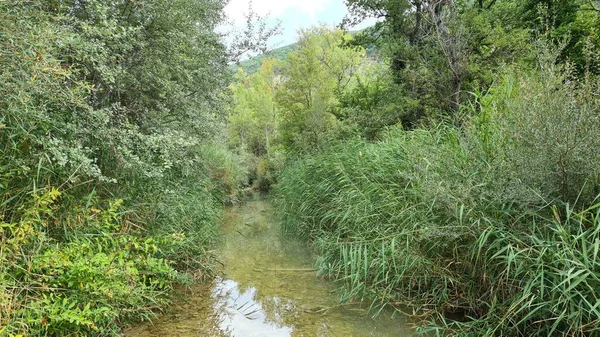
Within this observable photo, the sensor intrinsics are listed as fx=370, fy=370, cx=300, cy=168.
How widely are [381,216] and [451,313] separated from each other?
1.49 meters

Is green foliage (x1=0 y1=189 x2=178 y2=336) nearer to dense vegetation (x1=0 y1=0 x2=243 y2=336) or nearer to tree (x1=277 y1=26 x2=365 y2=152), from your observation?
dense vegetation (x1=0 y1=0 x2=243 y2=336)

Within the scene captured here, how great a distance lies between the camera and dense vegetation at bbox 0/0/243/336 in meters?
2.85

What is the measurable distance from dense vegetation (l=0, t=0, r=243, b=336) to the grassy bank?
2.59 meters

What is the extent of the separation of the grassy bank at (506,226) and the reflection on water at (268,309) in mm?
349

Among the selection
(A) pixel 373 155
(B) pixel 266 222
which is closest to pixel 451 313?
(A) pixel 373 155

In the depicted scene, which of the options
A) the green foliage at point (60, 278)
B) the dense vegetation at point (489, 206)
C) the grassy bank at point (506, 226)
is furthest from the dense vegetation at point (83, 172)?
the grassy bank at point (506, 226)

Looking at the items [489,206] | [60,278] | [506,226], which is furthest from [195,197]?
[506,226]

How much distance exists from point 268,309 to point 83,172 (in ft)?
9.05

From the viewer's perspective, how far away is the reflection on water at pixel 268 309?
4.06 meters

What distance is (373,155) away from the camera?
20.5 feet

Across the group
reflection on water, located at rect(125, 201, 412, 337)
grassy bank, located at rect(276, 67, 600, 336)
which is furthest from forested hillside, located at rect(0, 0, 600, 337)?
reflection on water, located at rect(125, 201, 412, 337)

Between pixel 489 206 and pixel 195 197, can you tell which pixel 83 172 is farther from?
pixel 489 206

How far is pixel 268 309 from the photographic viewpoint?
4.84 metres

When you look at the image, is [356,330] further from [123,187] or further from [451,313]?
[123,187]
